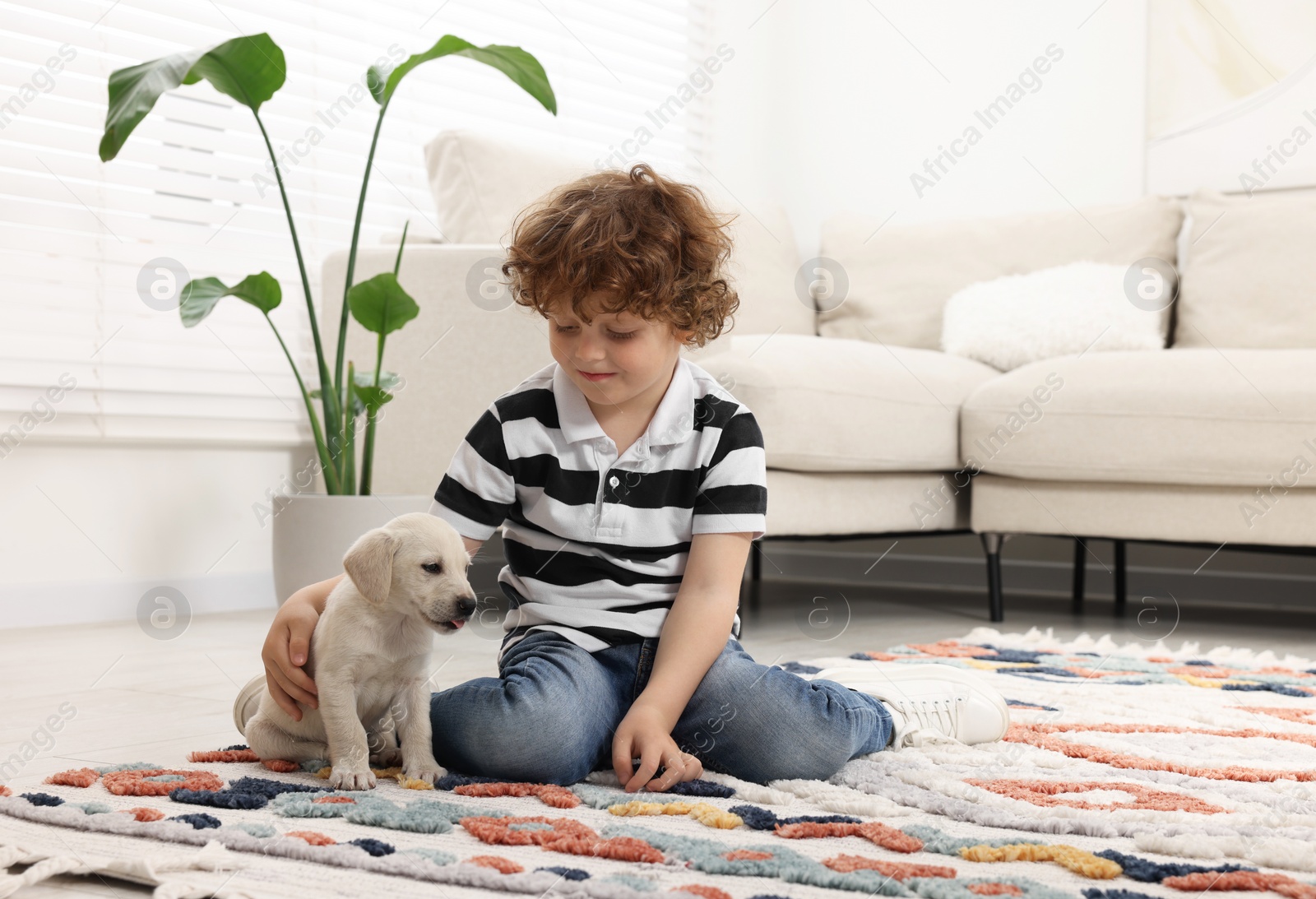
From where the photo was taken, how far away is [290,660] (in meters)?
1.19

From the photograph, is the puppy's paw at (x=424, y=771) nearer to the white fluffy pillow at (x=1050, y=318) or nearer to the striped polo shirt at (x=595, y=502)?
the striped polo shirt at (x=595, y=502)

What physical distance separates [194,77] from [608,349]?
4.33ft

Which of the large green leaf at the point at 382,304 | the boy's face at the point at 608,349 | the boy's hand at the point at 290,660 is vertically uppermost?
the large green leaf at the point at 382,304

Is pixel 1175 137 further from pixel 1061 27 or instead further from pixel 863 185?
pixel 863 185

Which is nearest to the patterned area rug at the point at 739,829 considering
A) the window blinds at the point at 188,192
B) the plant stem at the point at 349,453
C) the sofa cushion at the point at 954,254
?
the plant stem at the point at 349,453

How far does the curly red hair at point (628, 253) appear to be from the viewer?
1.26m

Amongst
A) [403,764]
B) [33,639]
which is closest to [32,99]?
[33,639]

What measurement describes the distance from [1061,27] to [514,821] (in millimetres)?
3508

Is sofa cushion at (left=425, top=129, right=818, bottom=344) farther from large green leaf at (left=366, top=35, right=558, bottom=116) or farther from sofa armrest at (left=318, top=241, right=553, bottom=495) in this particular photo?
large green leaf at (left=366, top=35, right=558, bottom=116)

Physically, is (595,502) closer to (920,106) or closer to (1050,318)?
(1050,318)

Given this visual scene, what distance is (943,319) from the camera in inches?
134

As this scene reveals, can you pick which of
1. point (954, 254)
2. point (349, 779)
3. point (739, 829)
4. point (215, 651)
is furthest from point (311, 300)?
point (954, 254)

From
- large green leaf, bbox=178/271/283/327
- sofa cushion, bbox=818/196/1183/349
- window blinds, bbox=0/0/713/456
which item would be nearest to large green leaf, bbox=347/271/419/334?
large green leaf, bbox=178/271/283/327

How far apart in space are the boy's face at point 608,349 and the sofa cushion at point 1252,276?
2.22 meters
